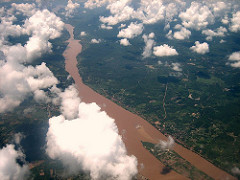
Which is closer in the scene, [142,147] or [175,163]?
[175,163]

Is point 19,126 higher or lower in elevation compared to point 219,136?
lower

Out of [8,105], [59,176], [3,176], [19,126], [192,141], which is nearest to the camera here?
[3,176]

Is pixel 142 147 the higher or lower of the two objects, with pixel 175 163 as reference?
lower

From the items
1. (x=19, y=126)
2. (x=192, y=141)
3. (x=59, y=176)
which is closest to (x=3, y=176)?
(x=59, y=176)

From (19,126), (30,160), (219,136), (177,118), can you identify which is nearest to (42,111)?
(19,126)

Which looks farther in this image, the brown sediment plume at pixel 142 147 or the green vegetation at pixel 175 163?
the brown sediment plume at pixel 142 147

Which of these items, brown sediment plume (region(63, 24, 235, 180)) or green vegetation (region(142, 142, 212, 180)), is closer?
green vegetation (region(142, 142, 212, 180))

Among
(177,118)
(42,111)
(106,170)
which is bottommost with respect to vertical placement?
(42,111)

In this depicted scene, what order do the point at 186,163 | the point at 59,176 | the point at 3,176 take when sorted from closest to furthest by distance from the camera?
1. the point at 3,176
2. the point at 59,176
3. the point at 186,163

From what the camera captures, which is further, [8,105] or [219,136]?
[8,105]

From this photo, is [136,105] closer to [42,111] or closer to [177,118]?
[177,118]
